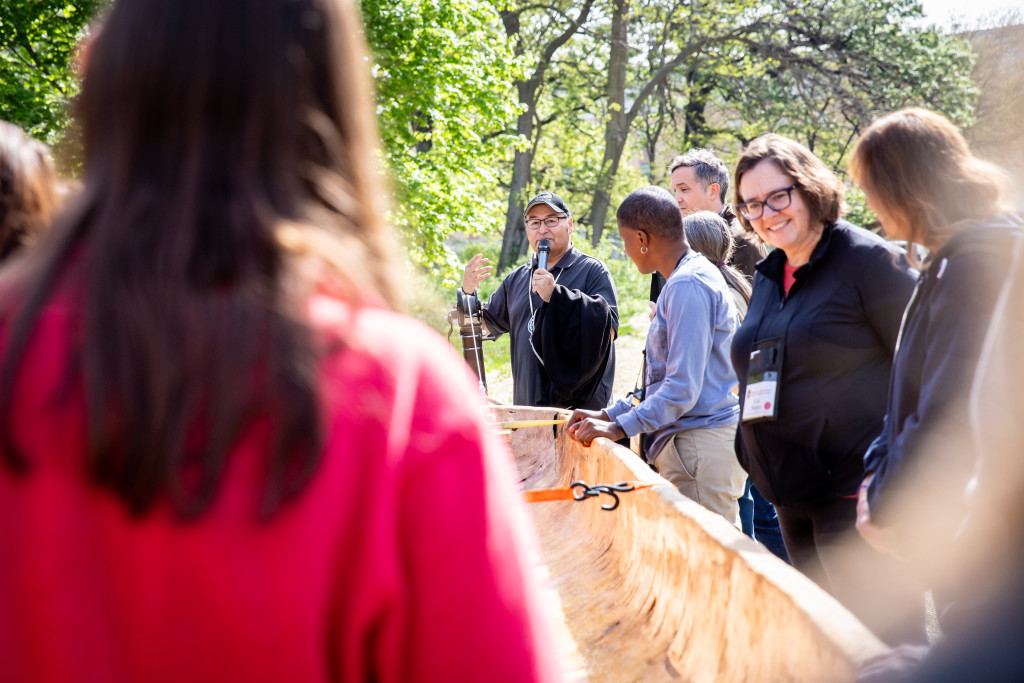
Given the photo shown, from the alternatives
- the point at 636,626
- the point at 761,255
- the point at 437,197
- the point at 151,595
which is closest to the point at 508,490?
the point at 151,595

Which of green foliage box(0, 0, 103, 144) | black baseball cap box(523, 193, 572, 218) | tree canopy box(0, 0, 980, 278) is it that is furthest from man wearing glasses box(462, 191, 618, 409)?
green foliage box(0, 0, 103, 144)

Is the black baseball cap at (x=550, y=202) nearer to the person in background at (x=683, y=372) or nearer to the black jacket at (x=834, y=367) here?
the person in background at (x=683, y=372)

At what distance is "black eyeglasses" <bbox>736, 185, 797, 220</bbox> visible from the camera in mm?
2939

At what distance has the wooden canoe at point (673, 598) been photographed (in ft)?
6.08

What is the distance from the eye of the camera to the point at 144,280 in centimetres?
75

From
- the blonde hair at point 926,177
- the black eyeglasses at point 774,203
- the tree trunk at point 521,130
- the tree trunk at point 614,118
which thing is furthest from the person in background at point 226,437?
the tree trunk at point 614,118

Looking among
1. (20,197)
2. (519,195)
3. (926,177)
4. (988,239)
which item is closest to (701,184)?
(926,177)

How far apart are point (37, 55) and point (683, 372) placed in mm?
9458

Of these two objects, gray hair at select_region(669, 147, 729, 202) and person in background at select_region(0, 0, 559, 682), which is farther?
gray hair at select_region(669, 147, 729, 202)

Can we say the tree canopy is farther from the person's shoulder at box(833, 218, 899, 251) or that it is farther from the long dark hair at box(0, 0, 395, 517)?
the long dark hair at box(0, 0, 395, 517)

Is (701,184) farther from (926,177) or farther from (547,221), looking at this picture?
(926,177)

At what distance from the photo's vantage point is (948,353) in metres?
1.94

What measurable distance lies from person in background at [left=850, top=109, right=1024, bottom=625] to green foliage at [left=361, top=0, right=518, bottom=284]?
29.7 ft

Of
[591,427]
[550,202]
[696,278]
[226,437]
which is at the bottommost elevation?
[591,427]
